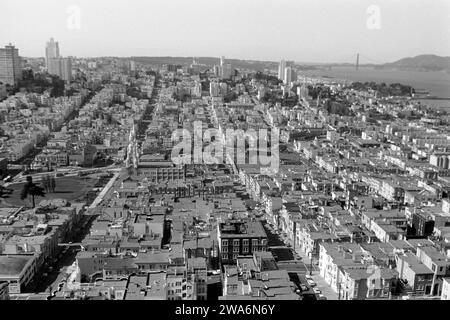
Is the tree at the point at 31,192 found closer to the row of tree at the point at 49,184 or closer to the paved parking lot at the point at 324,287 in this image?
the row of tree at the point at 49,184

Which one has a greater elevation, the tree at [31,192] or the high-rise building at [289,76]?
the high-rise building at [289,76]

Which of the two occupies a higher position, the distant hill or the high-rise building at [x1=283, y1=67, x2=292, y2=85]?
the distant hill

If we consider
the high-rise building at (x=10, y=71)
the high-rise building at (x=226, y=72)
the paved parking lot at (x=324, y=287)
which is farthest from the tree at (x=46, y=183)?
the high-rise building at (x=226, y=72)

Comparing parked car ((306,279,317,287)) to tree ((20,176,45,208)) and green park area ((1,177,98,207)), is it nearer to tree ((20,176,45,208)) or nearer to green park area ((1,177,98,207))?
green park area ((1,177,98,207))

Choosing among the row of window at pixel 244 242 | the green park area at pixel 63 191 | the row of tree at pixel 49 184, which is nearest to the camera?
the row of window at pixel 244 242

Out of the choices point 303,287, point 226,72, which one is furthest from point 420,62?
point 226,72

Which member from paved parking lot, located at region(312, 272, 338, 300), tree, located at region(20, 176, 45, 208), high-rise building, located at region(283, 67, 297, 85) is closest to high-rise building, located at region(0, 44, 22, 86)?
tree, located at region(20, 176, 45, 208)

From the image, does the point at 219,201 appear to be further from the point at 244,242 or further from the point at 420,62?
the point at 420,62
